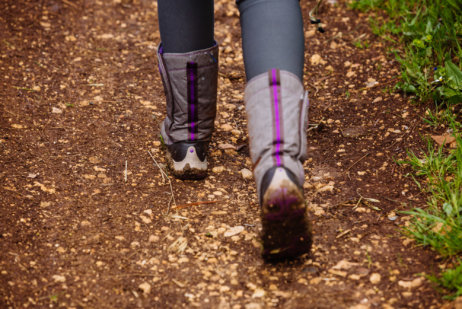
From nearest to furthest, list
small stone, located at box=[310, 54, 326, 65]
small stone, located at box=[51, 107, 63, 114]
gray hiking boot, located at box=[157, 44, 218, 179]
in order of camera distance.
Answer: gray hiking boot, located at box=[157, 44, 218, 179] → small stone, located at box=[51, 107, 63, 114] → small stone, located at box=[310, 54, 326, 65]

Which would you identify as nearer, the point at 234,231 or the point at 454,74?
the point at 234,231

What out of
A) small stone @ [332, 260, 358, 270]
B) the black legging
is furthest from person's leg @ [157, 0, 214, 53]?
small stone @ [332, 260, 358, 270]

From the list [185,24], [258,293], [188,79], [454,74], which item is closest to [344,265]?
[258,293]

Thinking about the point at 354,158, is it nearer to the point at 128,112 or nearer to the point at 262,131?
the point at 262,131

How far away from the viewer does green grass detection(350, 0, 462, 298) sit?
4.83 feet

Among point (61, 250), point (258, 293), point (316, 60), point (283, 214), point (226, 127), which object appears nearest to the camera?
point (283, 214)

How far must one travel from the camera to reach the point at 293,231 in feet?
4.51

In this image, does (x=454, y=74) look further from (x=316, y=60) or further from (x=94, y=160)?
(x=94, y=160)

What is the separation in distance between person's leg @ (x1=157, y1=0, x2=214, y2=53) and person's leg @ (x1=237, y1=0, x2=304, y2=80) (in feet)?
0.79

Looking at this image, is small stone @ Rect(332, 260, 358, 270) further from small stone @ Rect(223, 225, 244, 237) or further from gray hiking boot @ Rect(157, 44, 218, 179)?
gray hiking boot @ Rect(157, 44, 218, 179)

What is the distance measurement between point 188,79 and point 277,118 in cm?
51

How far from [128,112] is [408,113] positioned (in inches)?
51.5

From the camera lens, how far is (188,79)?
1.75m

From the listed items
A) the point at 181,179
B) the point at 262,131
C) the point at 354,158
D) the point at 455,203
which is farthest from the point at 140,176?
the point at 455,203
